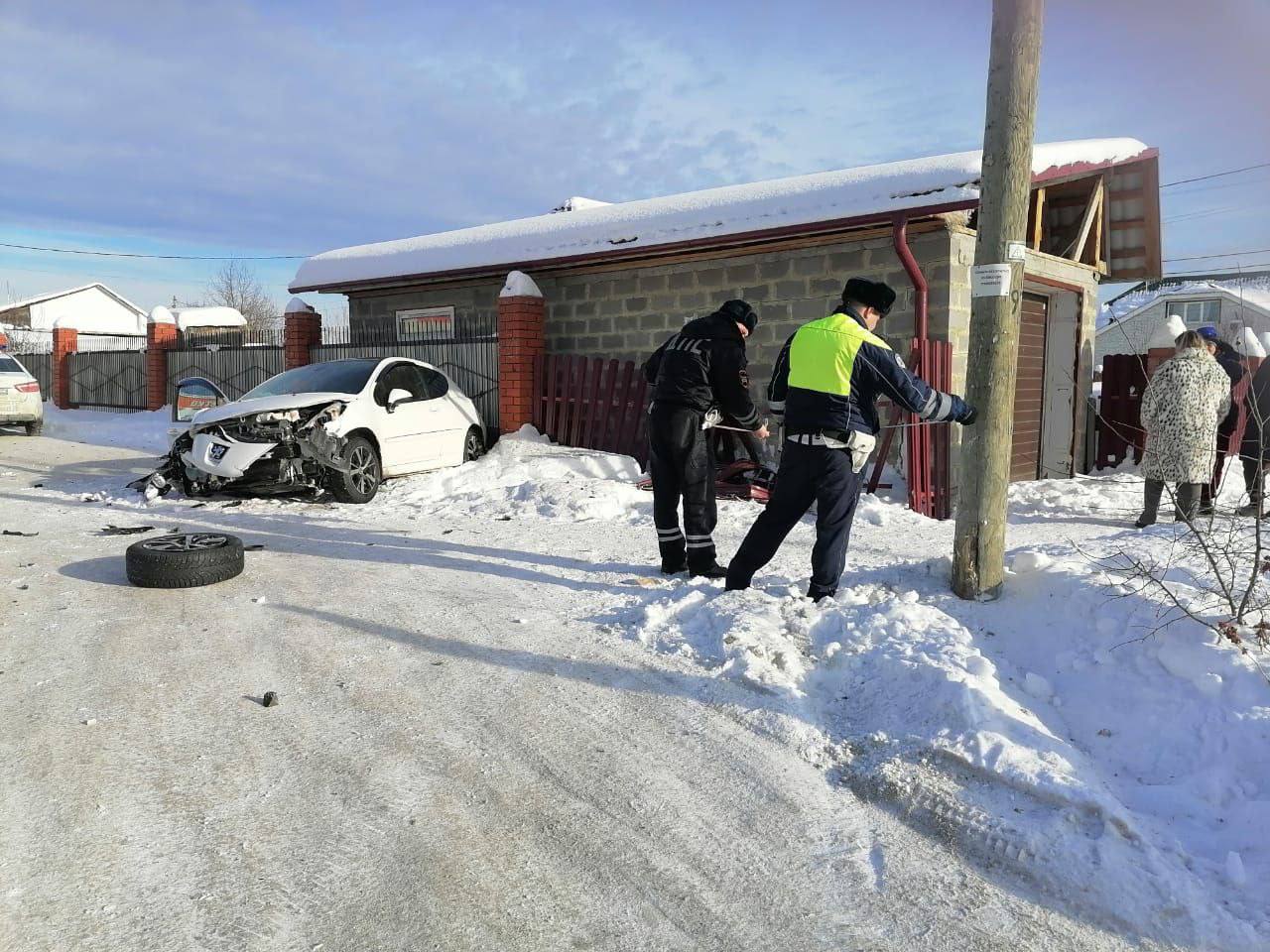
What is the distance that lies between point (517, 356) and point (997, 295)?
27.6ft

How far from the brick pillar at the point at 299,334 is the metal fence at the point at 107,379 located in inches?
286

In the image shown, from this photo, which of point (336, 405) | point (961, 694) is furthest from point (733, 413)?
point (336, 405)

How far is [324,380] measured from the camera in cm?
970

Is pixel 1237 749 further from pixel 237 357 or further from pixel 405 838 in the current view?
pixel 237 357

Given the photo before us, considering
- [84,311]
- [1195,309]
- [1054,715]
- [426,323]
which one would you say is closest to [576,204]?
[426,323]

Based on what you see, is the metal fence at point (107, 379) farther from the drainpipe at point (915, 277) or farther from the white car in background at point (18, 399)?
the drainpipe at point (915, 277)

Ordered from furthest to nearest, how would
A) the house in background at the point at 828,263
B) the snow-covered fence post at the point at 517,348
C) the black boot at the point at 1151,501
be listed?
the snow-covered fence post at the point at 517,348 < the house in background at the point at 828,263 < the black boot at the point at 1151,501

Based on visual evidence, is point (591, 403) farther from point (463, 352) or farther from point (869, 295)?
point (869, 295)

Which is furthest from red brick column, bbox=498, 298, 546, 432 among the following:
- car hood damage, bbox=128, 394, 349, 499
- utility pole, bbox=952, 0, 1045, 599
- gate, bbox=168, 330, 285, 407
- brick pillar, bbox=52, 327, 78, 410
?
brick pillar, bbox=52, 327, 78, 410

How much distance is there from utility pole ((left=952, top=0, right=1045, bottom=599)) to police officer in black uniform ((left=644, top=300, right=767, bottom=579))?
1439 millimetres

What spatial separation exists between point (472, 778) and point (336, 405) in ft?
21.6

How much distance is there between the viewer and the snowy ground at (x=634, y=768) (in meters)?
2.40

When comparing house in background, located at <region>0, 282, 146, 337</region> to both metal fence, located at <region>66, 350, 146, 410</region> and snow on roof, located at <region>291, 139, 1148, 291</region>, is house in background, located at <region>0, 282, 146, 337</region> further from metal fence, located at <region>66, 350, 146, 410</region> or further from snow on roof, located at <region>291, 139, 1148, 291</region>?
snow on roof, located at <region>291, 139, 1148, 291</region>

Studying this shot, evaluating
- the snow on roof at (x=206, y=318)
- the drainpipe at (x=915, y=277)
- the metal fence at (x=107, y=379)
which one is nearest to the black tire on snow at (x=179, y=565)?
the drainpipe at (x=915, y=277)
